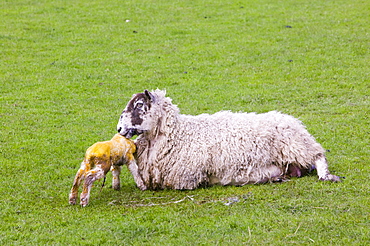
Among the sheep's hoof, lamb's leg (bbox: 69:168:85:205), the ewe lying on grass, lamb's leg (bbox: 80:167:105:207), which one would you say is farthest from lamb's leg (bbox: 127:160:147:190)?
the sheep's hoof

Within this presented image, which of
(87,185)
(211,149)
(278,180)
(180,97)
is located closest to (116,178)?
(87,185)

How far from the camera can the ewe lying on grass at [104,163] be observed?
6605 mm

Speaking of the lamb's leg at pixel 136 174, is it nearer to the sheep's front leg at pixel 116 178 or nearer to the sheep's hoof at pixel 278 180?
the sheep's front leg at pixel 116 178

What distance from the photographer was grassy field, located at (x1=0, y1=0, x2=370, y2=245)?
5.87 meters

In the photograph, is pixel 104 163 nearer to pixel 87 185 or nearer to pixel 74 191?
pixel 87 185

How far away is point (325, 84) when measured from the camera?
511 inches

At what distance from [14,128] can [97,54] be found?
596 cm

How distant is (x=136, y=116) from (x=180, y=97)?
5381 millimetres

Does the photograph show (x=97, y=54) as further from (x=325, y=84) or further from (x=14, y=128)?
(x=325, y=84)

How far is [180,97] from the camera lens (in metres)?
12.6

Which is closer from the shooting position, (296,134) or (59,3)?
(296,134)

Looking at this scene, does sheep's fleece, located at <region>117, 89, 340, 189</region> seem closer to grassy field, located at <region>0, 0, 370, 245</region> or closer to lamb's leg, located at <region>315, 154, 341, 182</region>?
lamb's leg, located at <region>315, 154, 341, 182</region>

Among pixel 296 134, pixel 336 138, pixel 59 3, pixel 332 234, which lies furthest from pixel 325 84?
pixel 59 3

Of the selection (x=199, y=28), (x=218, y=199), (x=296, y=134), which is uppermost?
(x=199, y=28)
